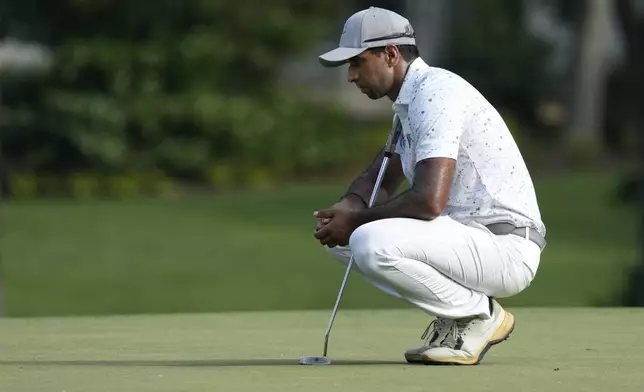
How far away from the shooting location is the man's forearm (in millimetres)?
6551

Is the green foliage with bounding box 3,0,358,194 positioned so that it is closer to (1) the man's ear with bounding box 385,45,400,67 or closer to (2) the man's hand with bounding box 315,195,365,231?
(2) the man's hand with bounding box 315,195,365,231

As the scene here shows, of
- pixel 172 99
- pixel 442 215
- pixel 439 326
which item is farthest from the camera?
pixel 172 99

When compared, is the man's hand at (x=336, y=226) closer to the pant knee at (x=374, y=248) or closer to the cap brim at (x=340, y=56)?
the pant knee at (x=374, y=248)

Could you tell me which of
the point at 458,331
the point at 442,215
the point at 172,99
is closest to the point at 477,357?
the point at 458,331

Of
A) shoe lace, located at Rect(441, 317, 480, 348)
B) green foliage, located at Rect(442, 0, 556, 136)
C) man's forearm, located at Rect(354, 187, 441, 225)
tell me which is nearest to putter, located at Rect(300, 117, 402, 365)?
man's forearm, located at Rect(354, 187, 441, 225)

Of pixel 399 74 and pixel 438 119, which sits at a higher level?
pixel 399 74

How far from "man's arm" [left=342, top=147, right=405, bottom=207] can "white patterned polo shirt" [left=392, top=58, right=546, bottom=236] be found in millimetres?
433

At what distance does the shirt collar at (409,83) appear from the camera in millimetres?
6707

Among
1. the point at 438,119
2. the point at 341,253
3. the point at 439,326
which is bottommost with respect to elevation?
the point at 439,326

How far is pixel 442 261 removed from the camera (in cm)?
670

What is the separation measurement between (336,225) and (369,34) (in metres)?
0.77

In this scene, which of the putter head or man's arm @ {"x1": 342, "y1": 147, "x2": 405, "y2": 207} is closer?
the putter head

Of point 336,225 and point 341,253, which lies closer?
point 336,225

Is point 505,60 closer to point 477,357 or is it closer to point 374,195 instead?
point 374,195
